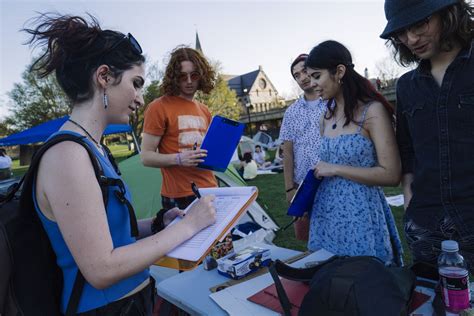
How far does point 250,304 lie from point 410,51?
1.29 meters

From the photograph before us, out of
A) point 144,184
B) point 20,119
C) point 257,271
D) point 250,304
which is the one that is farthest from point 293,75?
point 20,119

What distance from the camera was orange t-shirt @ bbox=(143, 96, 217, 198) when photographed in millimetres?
2338

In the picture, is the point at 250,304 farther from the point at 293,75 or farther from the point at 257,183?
the point at 257,183

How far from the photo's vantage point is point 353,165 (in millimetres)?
1697

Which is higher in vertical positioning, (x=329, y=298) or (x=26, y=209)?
(x=26, y=209)

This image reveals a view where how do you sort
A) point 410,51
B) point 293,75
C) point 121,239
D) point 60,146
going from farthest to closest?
point 293,75
point 410,51
point 121,239
point 60,146

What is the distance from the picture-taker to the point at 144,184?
4.67 meters

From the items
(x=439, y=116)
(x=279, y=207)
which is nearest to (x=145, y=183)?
(x=279, y=207)

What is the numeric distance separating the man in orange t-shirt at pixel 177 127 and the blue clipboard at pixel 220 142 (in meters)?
0.20

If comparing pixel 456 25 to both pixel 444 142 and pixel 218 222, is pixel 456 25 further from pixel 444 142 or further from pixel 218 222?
pixel 218 222

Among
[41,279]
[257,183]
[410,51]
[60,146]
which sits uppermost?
[410,51]

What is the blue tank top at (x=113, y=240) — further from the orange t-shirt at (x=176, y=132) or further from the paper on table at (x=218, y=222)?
the orange t-shirt at (x=176, y=132)

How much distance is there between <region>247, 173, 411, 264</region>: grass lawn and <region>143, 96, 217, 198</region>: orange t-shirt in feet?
8.07

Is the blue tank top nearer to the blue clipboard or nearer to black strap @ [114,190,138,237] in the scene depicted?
black strap @ [114,190,138,237]
